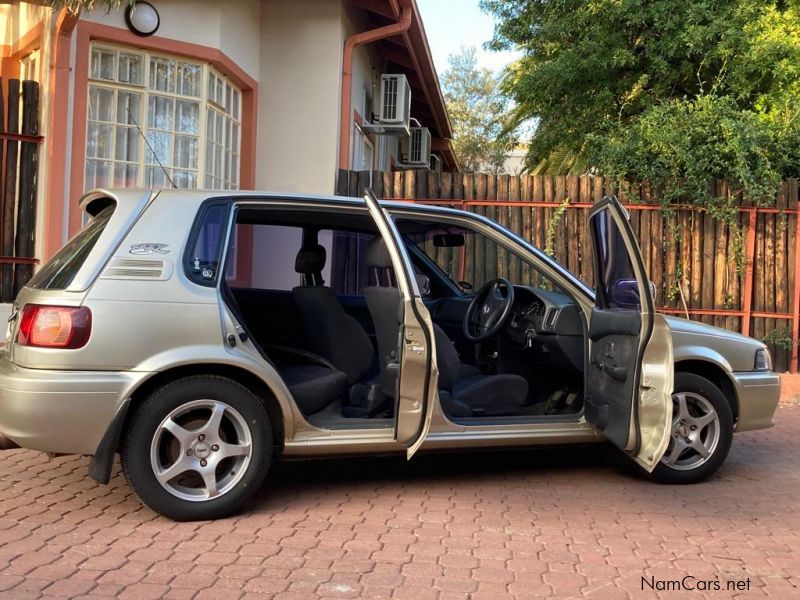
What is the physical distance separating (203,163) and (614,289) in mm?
6172

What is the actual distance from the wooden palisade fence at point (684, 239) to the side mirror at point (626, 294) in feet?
16.6

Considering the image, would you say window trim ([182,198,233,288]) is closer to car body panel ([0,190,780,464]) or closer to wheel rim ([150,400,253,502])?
car body panel ([0,190,780,464])

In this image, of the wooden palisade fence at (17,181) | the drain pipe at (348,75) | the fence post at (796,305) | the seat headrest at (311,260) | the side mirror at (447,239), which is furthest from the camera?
the drain pipe at (348,75)

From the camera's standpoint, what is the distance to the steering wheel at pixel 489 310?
17.2ft

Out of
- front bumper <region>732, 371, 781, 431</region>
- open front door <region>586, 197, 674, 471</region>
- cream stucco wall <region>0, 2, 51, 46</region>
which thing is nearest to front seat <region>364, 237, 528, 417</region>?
open front door <region>586, 197, 674, 471</region>

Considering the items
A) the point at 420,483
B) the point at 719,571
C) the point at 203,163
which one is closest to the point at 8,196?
the point at 203,163

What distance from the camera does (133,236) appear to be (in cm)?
417

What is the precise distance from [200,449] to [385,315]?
1292mm

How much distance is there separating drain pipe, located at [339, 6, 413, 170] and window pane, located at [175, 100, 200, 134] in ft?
6.59

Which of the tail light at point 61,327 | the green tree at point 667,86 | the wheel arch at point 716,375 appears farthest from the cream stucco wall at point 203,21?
the wheel arch at point 716,375

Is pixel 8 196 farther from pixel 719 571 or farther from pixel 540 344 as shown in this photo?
pixel 719 571

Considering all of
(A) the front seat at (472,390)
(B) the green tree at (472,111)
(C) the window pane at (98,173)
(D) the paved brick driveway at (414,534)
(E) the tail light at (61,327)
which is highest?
(B) the green tree at (472,111)

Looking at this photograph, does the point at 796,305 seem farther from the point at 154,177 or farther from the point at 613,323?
the point at 154,177

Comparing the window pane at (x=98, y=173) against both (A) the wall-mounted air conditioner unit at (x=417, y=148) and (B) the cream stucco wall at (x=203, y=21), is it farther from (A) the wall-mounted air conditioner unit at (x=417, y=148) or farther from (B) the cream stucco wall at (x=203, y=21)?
(A) the wall-mounted air conditioner unit at (x=417, y=148)
